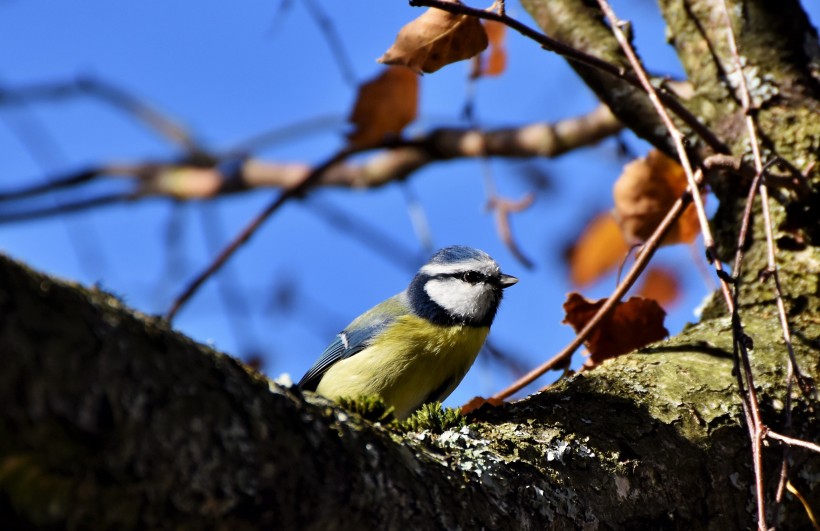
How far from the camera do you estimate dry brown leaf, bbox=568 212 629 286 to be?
4.23 m

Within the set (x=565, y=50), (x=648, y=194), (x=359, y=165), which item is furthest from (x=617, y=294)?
(x=359, y=165)

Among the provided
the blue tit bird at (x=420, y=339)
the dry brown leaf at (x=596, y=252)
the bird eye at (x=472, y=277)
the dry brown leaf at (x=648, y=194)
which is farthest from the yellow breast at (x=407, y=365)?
the dry brown leaf at (x=596, y=252)

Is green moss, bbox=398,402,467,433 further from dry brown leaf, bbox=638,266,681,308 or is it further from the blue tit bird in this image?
dry brown leaf, bbox=638,266,681,308

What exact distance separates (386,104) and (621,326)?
122cm

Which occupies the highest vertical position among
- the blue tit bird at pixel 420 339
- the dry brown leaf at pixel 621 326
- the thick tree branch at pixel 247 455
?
the blue tit bird at pixel 420 339

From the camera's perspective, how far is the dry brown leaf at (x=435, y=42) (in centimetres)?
198

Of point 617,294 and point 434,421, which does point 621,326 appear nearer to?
point 617,294

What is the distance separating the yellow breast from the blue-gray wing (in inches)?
1.9

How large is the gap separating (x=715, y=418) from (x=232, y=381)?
4.05 ft

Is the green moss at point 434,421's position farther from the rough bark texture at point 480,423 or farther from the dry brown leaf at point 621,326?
the dry brown leaf at point 621,326

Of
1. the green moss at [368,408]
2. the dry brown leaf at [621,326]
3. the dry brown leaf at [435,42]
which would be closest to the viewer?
the green moss at [368,408]

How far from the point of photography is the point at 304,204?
3.81 meters

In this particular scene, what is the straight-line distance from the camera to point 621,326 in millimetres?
2449

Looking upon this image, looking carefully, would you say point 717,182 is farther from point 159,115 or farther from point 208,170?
point 159,115
